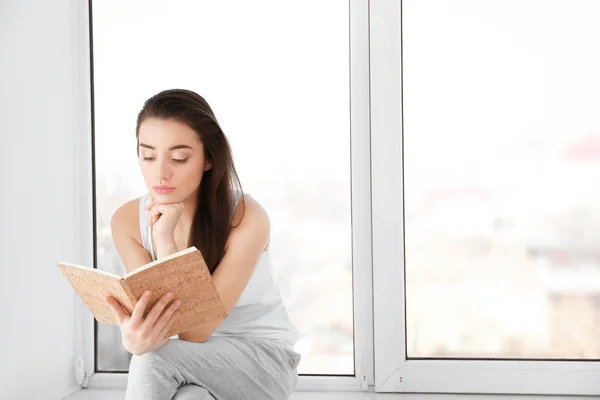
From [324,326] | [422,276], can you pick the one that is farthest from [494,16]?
[324,326]

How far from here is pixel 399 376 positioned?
6.88ft

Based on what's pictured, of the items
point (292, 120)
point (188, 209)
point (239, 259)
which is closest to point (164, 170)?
point (188, 209)

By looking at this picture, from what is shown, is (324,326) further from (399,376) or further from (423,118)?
(423,118)

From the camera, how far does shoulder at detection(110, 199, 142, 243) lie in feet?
5.54

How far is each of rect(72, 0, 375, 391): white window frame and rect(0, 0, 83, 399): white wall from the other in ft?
0.12

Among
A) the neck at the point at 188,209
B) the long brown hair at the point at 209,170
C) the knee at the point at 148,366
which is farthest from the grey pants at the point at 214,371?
the neck at the point at 188,209

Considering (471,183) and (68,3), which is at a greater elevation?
(68,3)

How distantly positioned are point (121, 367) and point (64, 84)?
97 cm

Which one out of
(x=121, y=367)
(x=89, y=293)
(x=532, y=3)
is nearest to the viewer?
(x=89, y=293)

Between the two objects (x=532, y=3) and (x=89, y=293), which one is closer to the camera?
(x=89, y=293)

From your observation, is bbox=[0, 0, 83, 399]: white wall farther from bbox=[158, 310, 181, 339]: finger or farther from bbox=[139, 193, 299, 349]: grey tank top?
bbox=[158, 310, 181, 339]: finger

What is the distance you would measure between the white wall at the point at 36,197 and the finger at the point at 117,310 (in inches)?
23.4

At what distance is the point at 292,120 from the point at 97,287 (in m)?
1.02

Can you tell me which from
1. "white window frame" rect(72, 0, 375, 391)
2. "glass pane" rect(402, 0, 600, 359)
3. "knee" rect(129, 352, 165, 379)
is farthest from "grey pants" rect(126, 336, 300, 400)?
"glass pane" rect(402, 0, 600, 359)
